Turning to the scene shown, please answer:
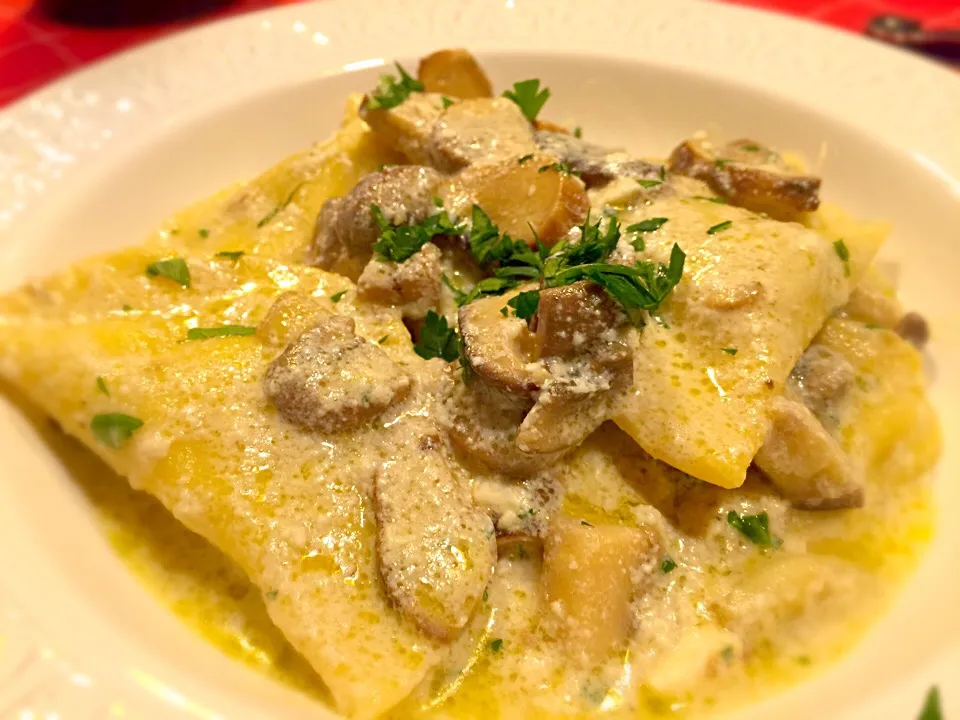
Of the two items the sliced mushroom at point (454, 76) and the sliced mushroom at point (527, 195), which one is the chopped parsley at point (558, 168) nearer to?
the sliced mushroom at point (527, 195)

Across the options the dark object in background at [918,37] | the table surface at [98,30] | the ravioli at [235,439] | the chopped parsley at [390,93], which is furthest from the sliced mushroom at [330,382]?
the dark object in background at [918,37]

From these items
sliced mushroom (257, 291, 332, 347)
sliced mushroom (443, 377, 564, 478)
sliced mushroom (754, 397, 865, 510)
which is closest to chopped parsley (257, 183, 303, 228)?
→ sliced mushroom (257, 291, 332, 347)

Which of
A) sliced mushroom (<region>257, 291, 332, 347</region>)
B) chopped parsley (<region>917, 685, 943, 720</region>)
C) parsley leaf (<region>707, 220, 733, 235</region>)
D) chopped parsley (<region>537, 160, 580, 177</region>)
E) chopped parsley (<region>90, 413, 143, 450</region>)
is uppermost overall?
chopped parsley (<region>537, 160, 580, 177</region>)

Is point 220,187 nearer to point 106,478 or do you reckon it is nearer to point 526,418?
point 106,478

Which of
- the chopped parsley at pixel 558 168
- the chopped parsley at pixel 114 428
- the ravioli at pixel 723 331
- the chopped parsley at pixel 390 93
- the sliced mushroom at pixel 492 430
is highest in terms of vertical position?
the chopped parsley at pixel 558 168

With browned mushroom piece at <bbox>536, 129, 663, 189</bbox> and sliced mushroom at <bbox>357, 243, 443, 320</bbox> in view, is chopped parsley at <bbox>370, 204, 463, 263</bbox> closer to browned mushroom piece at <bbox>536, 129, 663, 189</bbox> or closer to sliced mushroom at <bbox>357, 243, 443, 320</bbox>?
sliced mushroom at <bbox>357, 243, 443, 320</bbox>

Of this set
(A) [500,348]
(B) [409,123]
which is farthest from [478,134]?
(A) [500,348]

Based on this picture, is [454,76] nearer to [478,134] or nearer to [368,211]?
[478,134]
